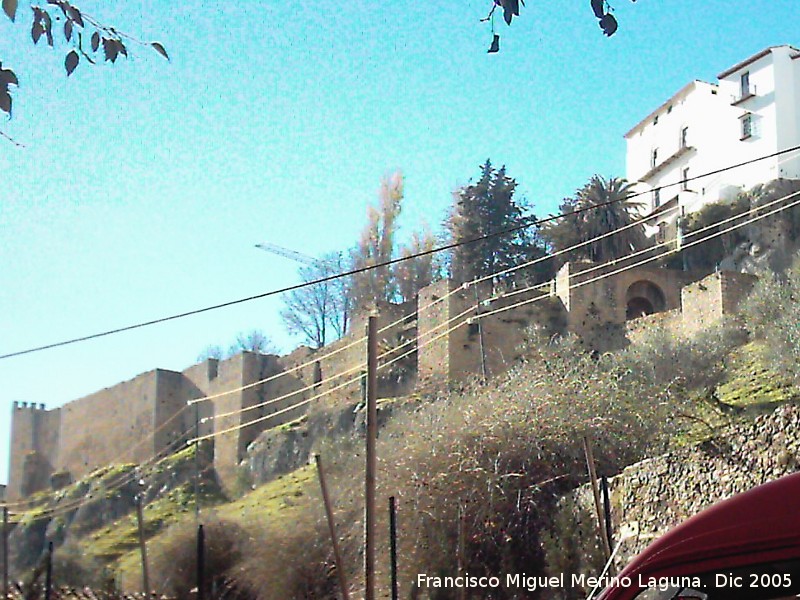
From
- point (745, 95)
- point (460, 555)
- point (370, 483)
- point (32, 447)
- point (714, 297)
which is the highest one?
point (745, 95)

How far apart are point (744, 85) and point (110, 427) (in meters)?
30.2

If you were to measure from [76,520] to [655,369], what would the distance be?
69.2 feet

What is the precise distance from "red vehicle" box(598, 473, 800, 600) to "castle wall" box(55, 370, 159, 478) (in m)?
40.6

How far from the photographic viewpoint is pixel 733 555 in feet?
8.35

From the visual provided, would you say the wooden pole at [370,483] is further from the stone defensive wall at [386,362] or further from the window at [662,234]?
the window at [662,234]

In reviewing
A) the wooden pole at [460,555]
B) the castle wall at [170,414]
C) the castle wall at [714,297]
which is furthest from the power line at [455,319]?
the wooden pole at [460,555]

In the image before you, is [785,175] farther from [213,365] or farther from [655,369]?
[213,365]

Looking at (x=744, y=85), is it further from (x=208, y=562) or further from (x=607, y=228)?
(x=208, y=562)

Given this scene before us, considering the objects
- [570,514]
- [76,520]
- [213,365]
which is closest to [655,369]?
[570,514]

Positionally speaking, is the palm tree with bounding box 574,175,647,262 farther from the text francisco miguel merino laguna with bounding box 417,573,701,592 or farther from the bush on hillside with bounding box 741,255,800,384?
the text francisco miguel merino laguna with bounding box 417,573,701,592

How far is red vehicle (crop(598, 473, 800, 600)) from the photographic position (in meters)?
2.45

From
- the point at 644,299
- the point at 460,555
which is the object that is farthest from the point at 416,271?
the point at 460,555

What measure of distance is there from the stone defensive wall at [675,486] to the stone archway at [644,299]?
22.5 metres

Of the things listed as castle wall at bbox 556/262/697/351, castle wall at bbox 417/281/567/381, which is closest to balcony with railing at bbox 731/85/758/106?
castle wall at bbox 556/262/697/351
